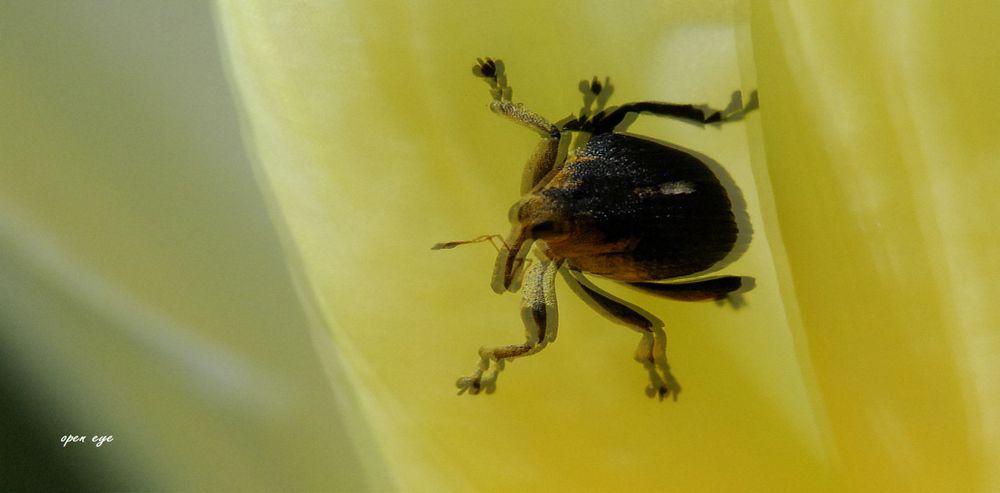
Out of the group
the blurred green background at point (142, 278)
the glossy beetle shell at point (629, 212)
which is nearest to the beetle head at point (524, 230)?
the glossy beetle shell at point (629, 212)

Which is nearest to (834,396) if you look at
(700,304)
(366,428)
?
(700,304)

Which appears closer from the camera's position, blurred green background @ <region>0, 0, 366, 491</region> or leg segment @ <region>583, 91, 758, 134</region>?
blurred green background @ <region>0, 0, 366, 491</region>

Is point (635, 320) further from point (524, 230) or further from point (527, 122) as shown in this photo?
point (527, 122)

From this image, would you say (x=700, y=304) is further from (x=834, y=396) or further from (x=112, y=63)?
(x=112, y=63)

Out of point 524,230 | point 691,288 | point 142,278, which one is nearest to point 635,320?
point 691,288

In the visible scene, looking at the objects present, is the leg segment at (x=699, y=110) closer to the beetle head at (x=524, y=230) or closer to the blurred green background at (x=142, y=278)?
the beetle head at (x=524, y=230)

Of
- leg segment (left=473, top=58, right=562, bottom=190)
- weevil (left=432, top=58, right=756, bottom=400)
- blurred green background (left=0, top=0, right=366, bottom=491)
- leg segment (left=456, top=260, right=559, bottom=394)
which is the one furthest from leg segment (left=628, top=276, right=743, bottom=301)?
blurred green background (left=0, top=0, right=366, bottom=491)

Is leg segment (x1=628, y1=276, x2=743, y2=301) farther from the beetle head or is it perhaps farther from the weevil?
the beetle head
